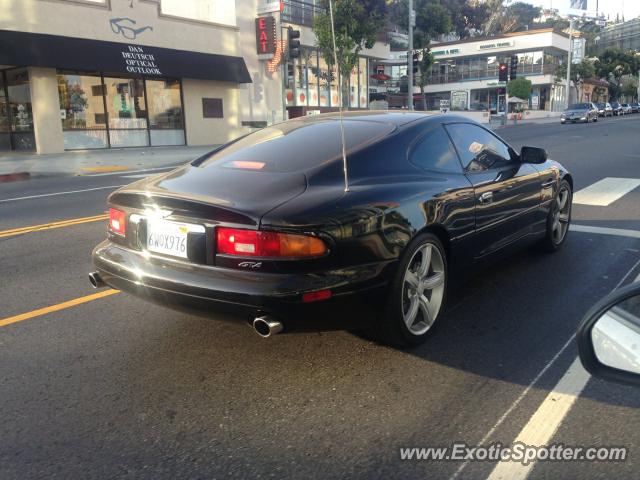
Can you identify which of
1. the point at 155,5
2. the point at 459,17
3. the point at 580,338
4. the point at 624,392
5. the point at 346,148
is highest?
the point at 459,17

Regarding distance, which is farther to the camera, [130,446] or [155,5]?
[155,5]

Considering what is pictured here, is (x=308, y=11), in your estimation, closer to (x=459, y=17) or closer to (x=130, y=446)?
(x=130, y=446)

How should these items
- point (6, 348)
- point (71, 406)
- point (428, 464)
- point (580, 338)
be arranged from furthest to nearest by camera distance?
point (6, 348) < point (71, 406) < point (428, 464) < point (580, 338)

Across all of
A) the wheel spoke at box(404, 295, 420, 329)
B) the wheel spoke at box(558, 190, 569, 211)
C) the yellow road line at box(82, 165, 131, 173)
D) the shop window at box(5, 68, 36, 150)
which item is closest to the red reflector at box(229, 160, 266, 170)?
the wheel spoke at box(404, 295, 420, 329)

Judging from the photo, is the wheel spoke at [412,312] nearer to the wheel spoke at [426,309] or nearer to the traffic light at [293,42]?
the wheel spoke at [426,309]

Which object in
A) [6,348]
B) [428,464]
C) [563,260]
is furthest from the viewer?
[563,260]

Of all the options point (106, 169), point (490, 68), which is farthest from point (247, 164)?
point (490, 68)

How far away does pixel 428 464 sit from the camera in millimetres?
2486

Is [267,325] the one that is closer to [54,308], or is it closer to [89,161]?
[54,308]

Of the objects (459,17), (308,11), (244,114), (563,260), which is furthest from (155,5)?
(459,17)

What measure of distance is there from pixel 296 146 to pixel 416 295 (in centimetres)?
131

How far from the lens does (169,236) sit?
328cm

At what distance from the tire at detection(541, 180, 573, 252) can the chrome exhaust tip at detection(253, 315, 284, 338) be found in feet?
11.3

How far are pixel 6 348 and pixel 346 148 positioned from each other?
2523 millimetres
